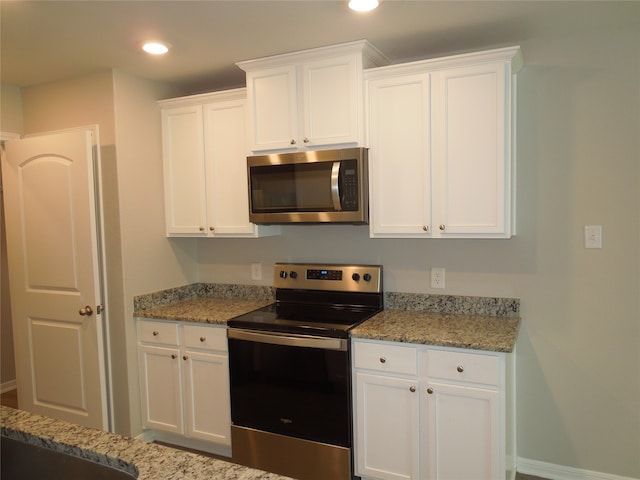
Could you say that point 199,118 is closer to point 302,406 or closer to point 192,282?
point 192,282

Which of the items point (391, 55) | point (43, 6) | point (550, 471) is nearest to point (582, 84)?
point (391, 55)

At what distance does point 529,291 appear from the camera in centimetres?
253

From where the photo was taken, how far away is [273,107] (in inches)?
106

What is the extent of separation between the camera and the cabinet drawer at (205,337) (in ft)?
8.94

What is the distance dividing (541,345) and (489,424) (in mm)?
655

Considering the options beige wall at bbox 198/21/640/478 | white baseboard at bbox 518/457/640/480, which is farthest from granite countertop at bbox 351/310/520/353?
white baseboard at bbox 518/457/640/480

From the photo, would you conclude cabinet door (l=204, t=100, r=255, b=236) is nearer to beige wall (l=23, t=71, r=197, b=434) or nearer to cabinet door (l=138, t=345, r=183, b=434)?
beige wall (l=23, t=71, r=197, b=434)

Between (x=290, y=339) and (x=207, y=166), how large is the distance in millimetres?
1274

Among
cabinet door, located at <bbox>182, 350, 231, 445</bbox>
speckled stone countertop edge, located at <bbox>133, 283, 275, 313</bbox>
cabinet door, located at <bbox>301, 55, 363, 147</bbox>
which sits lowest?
cabinet door, located at <bbox>182, 350, 231, 445</bbox>

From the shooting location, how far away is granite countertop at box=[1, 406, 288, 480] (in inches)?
36.8

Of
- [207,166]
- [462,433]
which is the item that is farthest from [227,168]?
[462,433]

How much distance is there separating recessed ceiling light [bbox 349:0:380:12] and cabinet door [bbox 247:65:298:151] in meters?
0.67

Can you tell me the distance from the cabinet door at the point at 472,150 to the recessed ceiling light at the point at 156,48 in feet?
4.57

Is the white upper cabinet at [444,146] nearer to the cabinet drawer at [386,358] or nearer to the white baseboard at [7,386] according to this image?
the cabinet drawer at [386,358]
